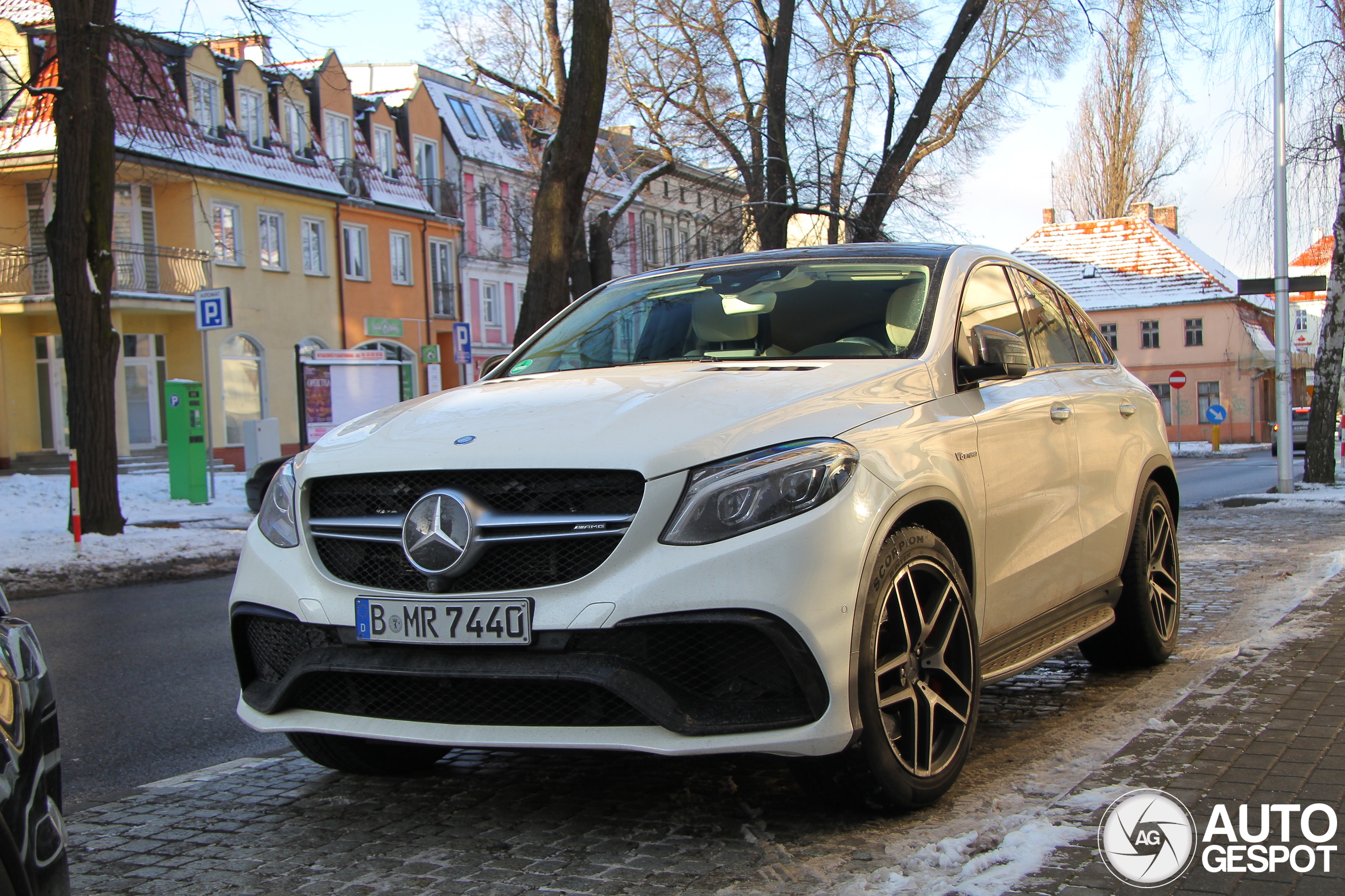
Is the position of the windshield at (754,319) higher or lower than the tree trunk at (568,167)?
lower

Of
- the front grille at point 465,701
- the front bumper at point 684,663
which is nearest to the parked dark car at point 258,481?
the front grille at point 465,701

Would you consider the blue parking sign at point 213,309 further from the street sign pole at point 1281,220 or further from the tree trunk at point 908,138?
the street sign pole at point 1281,220

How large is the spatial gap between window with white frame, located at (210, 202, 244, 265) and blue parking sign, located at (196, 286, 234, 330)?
15.4m

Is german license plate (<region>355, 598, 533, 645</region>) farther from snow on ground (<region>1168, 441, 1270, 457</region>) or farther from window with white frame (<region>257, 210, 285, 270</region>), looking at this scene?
snow on ground (<region>1168, 441, 1270, 457</region>)

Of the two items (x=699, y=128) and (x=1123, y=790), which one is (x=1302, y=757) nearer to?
(x=1123, y=790)

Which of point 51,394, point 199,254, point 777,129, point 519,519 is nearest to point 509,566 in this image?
point 519,519

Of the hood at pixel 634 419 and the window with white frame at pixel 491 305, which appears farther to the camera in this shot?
the window with white frame at pixel 491 305

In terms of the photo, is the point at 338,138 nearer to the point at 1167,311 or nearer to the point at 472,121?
the point at 472,121

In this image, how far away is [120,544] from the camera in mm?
13648

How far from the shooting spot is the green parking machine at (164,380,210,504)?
A: 20.5m

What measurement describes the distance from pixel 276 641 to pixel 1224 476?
82.7ft

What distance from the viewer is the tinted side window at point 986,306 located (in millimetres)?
4570

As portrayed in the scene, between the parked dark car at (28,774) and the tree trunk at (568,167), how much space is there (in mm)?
13032

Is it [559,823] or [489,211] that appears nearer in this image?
[559,823]
